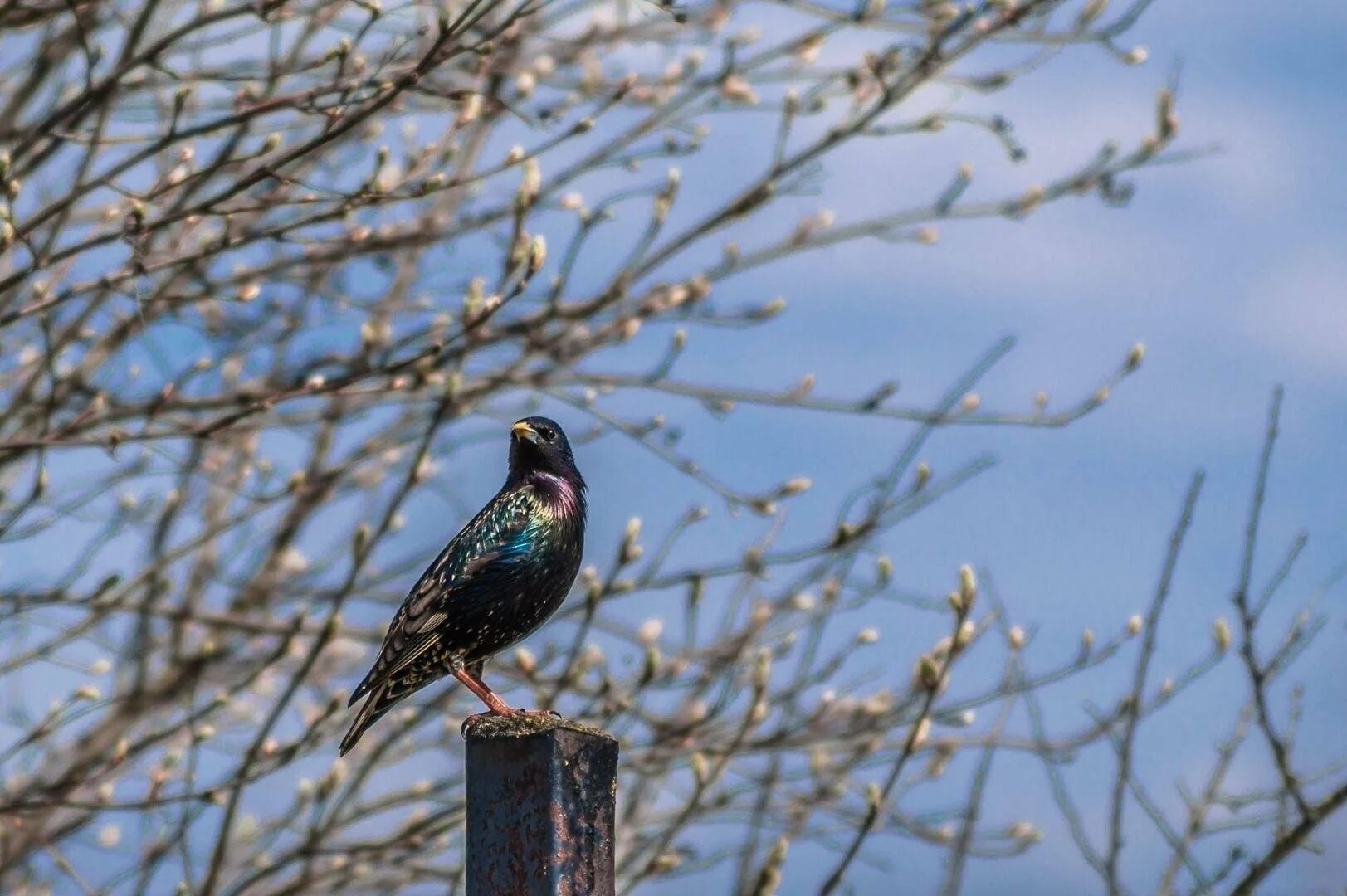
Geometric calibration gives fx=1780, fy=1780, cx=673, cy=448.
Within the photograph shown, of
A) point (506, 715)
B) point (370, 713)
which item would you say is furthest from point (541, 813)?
point (370, 713)

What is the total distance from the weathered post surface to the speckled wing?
1101mm

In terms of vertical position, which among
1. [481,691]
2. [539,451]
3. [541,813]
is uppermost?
[539,451]

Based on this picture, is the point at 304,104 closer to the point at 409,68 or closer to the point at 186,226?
the point at 409,68

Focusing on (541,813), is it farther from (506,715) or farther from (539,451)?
(539,451)

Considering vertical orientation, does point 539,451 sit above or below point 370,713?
above

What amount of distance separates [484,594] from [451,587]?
9 cm

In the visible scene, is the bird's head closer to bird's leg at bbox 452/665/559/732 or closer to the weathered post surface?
bird's leg at bbox 452/665/559/732

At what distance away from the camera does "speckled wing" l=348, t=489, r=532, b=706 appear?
4.30m

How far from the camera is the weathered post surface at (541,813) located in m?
3.10

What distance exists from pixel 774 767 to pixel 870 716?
190 centimetres

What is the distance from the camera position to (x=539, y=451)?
476 cm

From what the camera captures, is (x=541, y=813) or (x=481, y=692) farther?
(x=481, y=692)

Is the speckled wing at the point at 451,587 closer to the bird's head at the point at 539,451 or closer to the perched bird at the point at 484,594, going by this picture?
the perched bird at the point at 484,594

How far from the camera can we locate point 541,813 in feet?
10.2
